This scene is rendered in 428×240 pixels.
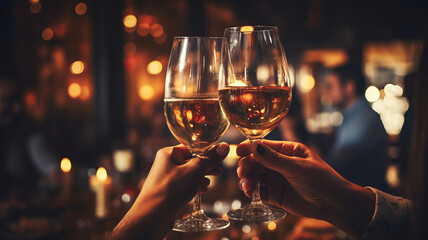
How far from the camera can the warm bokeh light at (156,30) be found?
773 cm

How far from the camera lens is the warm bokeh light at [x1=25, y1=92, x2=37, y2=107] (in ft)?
18.8

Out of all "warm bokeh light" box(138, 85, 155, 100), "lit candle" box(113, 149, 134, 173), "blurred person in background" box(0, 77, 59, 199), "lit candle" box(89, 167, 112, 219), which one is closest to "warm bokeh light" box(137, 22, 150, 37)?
"warm bokeh light" box(138, 85, 155, 100)

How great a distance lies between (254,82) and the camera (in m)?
1.04

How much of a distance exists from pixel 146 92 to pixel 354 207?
708 centimetres

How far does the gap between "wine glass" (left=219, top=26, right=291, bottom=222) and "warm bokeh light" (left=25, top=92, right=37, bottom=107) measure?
5.24 m

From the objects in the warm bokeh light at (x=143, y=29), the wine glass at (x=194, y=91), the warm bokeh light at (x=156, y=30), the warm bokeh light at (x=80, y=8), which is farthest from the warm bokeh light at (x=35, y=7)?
the wine glass at (x=194, y=91)

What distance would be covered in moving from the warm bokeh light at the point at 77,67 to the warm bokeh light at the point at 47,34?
0.48m

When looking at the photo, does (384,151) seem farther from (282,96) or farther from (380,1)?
(380,1)

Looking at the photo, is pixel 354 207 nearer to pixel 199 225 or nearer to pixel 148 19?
pixel 199 225

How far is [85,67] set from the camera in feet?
20.5

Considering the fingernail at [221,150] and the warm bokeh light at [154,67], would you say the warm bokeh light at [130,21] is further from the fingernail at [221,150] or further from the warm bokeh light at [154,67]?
the fingernail at [221,150]

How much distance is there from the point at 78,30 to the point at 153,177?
5.73 metres

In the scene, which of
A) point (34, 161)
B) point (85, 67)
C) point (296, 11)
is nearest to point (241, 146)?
point (34, 161)

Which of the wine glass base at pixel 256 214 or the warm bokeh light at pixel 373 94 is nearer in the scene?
the wine glass base at pixel 256 214
